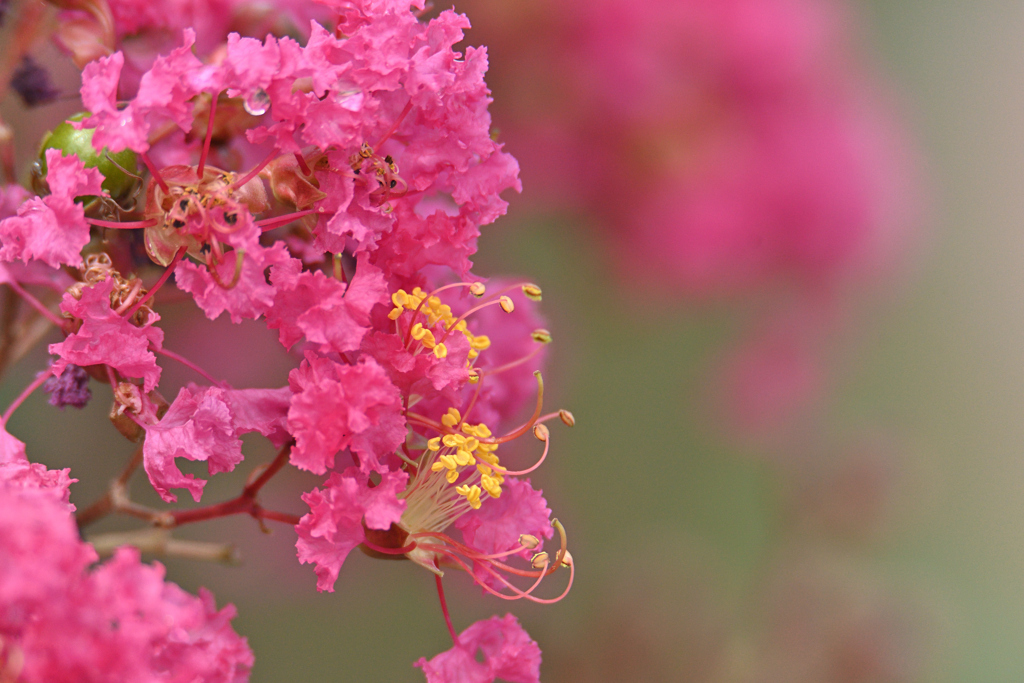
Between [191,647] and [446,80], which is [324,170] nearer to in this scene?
[446,80]

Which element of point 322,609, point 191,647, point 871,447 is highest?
point 191,647

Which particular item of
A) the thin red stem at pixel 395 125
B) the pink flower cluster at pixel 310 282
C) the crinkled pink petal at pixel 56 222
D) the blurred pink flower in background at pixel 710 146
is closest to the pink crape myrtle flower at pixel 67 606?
the pink flower cluster at pixel 310 282

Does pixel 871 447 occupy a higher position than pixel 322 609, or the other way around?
A: pixel 871 447

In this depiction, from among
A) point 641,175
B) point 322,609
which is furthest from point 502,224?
point 322,609

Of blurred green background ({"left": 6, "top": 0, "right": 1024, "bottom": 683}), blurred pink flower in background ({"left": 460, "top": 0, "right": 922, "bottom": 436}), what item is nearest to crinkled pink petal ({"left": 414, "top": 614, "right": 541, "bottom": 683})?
blurred green background ({"left": 6, "top": 0, "right": 1024, "bottom": 683})

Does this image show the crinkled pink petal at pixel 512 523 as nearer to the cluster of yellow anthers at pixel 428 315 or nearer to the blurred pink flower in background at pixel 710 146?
the cluster of yellow anthers at pixel 428 315

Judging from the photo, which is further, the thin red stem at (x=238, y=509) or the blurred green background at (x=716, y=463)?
the blurred green background at (x=716, y=463)

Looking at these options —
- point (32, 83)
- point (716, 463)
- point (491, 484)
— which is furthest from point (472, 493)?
point (716, 463)
